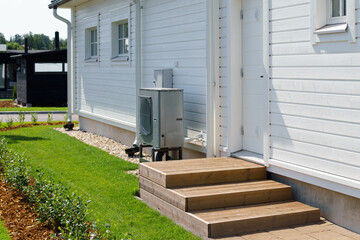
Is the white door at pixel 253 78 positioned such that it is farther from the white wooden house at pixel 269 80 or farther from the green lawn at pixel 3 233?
the green lawn at pixel 3 233

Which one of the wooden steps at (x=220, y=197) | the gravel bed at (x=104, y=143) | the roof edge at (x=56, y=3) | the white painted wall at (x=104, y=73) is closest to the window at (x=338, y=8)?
the wooden steps at (x=220, y=197)

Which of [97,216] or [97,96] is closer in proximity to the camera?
[97,216]

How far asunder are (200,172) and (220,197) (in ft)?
1.97

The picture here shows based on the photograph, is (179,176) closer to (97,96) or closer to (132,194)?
(132,194)

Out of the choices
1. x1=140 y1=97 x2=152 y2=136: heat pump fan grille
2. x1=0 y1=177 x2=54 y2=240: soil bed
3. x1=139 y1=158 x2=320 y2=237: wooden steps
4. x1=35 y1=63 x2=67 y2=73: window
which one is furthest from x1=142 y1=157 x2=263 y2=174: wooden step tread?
x1=35 y1=63 x2=67 y2=73: window

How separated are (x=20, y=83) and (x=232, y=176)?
26885mm

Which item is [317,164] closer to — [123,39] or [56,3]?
[123,39]

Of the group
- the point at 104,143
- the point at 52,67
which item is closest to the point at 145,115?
the point at 104,143

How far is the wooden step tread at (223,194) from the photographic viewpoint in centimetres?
600

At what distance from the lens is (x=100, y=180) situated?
8.42m

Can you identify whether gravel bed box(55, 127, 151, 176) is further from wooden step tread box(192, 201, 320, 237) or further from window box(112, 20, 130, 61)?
wooden step tread box(192, 201, 320, 237)

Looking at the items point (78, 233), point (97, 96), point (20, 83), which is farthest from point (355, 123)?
point (20, 83)

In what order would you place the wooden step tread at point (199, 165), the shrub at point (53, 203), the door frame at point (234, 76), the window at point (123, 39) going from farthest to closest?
the window at point (123, 39), the door frame at point (234, 76), the wooden step tread at point (199, 165), the shrub at point (53, 203)

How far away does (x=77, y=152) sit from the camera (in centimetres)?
1130
